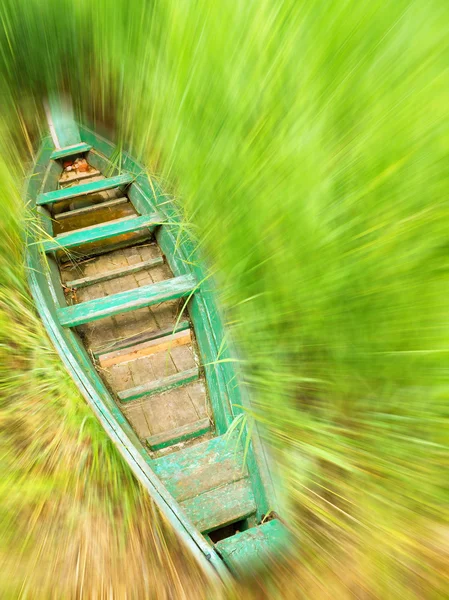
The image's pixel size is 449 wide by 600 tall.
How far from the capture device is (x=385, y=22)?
813 mm

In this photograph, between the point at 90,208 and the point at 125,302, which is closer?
the point at 125,302

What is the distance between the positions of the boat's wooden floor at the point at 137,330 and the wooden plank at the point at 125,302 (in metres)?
0.12

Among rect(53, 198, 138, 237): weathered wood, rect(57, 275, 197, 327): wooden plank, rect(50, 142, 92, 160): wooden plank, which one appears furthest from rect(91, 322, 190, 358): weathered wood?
rect(50, 142, 92, 160): wooden plank

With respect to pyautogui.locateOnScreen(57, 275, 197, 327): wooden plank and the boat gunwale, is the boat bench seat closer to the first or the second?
the boat gunwale

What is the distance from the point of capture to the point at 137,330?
1856 mm

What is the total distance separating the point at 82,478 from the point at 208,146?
942mm

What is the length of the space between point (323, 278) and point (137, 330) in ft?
3.35

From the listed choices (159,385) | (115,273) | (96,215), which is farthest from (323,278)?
(96,215)

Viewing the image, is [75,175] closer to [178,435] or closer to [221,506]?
[178,435]

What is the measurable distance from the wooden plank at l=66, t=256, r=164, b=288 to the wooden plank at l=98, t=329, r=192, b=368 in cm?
42

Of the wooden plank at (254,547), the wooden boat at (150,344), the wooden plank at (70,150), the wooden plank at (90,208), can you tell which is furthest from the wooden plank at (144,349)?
the wooden plank at (70,150)

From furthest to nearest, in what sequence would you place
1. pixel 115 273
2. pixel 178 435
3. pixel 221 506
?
pixel 115 273 < pixel 178 435 < pixel 221 506

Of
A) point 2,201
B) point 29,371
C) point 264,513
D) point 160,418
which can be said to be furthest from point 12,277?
point 264,513

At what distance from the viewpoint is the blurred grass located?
0.82 metres
